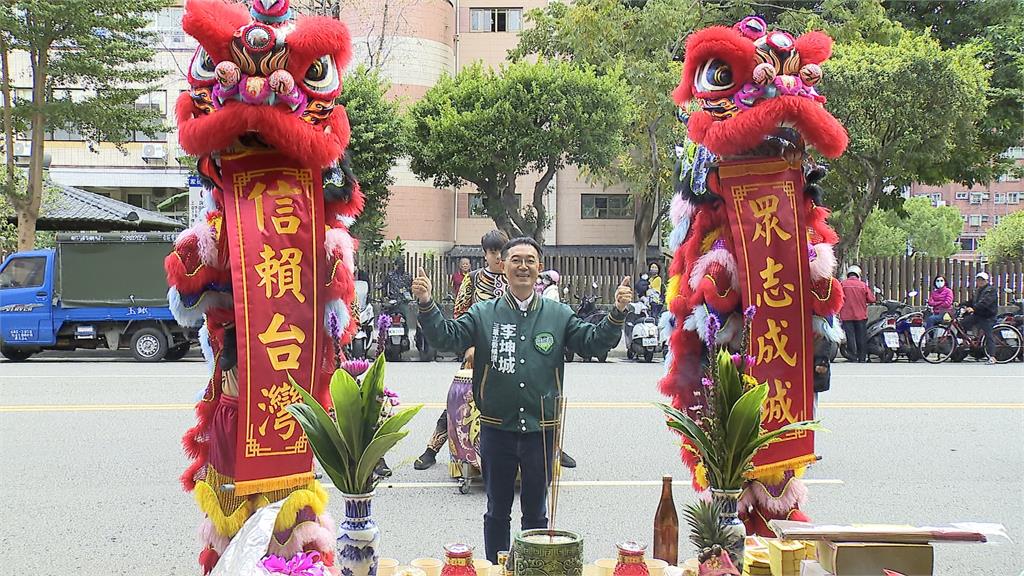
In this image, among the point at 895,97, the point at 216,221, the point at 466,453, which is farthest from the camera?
the point at 895,97

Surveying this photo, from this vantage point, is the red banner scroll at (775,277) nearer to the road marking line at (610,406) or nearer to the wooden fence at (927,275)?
the road marking line at (610,406)

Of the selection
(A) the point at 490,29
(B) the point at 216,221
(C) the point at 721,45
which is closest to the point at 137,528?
(B) the point at 216,221

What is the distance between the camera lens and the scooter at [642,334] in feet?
45.2

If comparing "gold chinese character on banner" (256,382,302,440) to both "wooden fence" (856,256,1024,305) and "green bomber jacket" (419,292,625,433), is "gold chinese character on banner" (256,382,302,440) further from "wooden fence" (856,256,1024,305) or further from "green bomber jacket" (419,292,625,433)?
"wooden fence" (856,256,1024,305)

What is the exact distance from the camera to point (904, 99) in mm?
14906

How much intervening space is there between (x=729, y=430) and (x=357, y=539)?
3.53 feet

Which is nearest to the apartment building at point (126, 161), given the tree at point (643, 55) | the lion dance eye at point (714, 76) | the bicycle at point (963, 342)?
the tree at point (643, 55)

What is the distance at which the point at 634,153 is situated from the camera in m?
20.2

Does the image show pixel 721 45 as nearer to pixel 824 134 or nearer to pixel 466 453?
pixel 824 134

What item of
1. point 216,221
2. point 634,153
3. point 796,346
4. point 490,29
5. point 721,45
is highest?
point 490,29

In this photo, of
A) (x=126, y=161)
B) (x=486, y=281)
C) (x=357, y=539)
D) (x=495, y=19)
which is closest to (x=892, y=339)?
(x=486, y=281)

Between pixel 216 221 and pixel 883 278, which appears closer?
pixel 216 221

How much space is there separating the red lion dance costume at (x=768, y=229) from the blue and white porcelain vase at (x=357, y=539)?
5.82 feet

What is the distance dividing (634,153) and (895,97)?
650 cm
